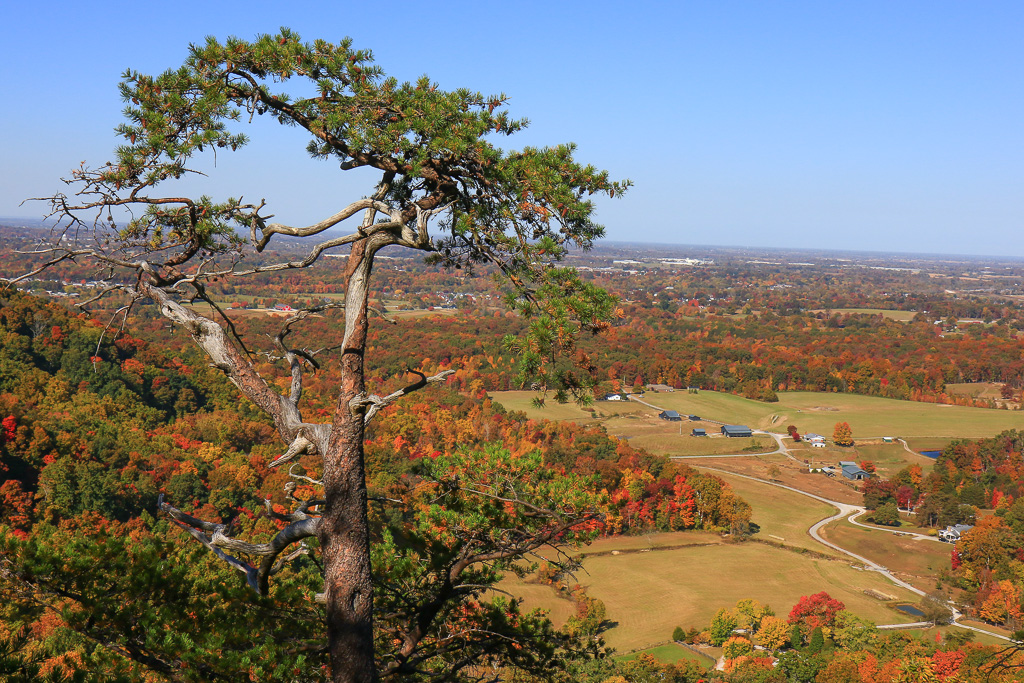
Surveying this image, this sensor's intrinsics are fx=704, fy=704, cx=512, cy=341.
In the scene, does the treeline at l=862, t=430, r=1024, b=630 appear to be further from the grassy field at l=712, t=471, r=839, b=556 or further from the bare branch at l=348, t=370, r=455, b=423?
the bare branch at l=348, t=370, r=455, b=423

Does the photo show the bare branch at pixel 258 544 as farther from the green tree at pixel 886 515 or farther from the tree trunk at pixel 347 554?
the green tree at pixel 886 515

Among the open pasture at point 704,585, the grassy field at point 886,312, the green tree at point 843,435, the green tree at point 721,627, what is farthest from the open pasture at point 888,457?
the grassy field at point 886,312

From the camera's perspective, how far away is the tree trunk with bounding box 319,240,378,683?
5641mm

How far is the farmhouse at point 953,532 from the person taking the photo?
157 ft

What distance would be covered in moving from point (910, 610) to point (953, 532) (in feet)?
52.8

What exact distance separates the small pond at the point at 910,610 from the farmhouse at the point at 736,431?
124 ft

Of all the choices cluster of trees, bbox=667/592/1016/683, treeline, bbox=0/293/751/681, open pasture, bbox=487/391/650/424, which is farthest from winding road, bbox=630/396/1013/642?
open pasture, bbox=487/391/650/424

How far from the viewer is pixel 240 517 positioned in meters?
37.3

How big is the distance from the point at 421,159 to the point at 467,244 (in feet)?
3.45

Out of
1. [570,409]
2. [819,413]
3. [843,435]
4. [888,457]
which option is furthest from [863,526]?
[570,409]

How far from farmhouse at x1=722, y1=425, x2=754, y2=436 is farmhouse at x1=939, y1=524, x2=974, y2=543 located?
2544 centimetres

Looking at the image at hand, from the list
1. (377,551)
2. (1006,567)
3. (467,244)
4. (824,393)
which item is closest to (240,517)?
(377,551)

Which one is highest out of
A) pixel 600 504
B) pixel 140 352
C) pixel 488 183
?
pixel 488 183

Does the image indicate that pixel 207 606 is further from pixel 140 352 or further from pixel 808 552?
pixel 140 352
